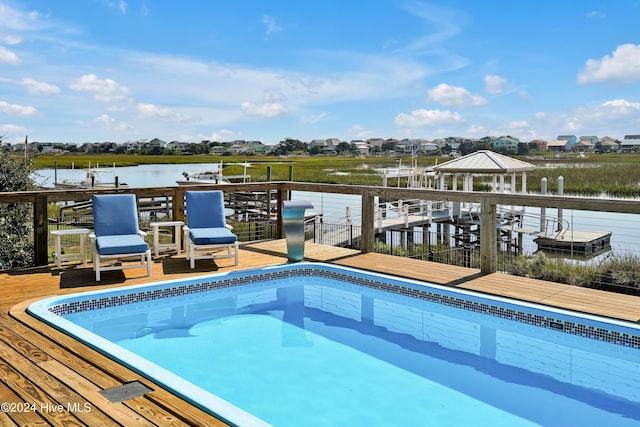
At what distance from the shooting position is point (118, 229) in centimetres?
625

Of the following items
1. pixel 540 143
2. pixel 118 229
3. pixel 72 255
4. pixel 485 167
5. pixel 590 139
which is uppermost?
pixel 590 139

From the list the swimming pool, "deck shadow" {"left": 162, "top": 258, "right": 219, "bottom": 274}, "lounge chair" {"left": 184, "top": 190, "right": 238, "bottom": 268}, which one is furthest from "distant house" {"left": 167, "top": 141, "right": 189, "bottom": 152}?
the swimming pool

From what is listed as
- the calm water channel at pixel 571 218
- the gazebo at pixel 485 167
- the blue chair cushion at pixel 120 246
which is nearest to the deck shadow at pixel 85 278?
the blue chair cushion at pixel 120 246

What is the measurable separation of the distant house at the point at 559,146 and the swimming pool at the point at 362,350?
31.0 metres

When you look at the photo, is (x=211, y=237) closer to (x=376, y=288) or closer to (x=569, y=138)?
(x=376, y=288)

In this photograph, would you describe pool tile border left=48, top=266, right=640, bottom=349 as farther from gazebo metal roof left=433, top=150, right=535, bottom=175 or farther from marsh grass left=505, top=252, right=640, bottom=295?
gazebo metal roof left=433, top=150, right=535, bottom=175

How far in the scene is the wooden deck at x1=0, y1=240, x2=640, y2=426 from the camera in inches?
105

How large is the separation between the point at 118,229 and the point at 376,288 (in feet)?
9.58

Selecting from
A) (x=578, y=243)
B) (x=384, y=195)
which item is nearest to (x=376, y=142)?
(x=578, y=243)

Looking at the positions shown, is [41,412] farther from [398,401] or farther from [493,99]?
[493,99]

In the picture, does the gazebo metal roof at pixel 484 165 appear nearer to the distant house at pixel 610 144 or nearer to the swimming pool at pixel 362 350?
the swimming pool at pixel 362 350

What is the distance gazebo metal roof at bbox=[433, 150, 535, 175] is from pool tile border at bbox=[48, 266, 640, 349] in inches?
483

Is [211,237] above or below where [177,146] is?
below

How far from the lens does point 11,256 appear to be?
834 cm
